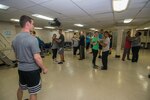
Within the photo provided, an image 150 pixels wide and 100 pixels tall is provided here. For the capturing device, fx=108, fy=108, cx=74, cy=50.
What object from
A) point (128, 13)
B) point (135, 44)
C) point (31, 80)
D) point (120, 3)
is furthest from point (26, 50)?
point (135, 44)

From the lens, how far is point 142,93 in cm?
246

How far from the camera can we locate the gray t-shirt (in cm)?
147

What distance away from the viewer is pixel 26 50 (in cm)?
149

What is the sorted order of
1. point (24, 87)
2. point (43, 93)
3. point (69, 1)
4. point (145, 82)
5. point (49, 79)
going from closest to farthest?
point (24, 87) < point (69, 1) < point (43, 93) < point (145, 82) < point (49, 79)

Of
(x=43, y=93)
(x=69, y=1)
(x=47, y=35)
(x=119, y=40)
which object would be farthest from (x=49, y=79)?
(x=47, y=35)

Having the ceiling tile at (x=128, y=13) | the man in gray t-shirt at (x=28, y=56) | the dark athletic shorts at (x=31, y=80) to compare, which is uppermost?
the ceiling tile at (x=128, y=13)

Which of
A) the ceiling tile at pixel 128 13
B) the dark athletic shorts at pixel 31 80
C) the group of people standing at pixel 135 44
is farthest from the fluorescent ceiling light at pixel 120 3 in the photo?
the group of people standing at pixel 135 44

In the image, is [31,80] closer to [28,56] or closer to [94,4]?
[28,56]

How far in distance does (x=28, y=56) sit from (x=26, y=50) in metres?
0.09

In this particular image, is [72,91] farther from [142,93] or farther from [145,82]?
[145,82]

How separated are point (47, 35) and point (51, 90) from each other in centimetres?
922

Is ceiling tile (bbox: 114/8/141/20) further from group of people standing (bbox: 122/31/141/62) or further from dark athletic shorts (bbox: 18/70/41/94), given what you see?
dark athletic shorts (bbox: 18/70/41/94)

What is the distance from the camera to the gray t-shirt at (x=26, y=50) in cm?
147

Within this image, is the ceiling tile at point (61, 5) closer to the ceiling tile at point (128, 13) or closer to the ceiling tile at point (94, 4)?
the ceiling tile at point (94, 4)
